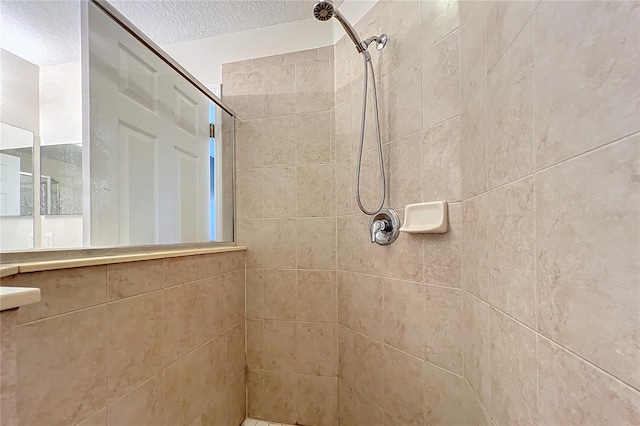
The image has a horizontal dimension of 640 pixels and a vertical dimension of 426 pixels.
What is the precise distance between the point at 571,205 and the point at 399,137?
841 mm

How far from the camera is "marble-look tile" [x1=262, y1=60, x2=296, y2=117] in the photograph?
1.73 m

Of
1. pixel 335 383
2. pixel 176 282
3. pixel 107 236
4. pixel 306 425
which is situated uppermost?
pixel 107 236

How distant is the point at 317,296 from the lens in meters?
1.66

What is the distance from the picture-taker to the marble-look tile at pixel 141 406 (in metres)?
0.86

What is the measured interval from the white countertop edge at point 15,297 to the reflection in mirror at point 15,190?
401 mm

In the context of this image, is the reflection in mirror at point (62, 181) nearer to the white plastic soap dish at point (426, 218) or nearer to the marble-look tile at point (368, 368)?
the white plastic soap dish at point (426, 218)

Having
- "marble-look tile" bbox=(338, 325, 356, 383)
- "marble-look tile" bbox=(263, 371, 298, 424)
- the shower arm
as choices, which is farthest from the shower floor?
the shower arm

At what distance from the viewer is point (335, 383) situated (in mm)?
1635

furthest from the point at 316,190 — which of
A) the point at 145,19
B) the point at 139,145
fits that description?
the point at 145,19

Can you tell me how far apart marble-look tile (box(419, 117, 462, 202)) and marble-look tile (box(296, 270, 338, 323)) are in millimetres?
794

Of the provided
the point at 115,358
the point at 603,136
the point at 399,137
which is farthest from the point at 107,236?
the point at 603,136

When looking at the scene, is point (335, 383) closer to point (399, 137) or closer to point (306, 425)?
point (306, 425)

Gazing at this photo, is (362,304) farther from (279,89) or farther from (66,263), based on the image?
(279,89)

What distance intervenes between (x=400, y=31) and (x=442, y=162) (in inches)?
25.0
